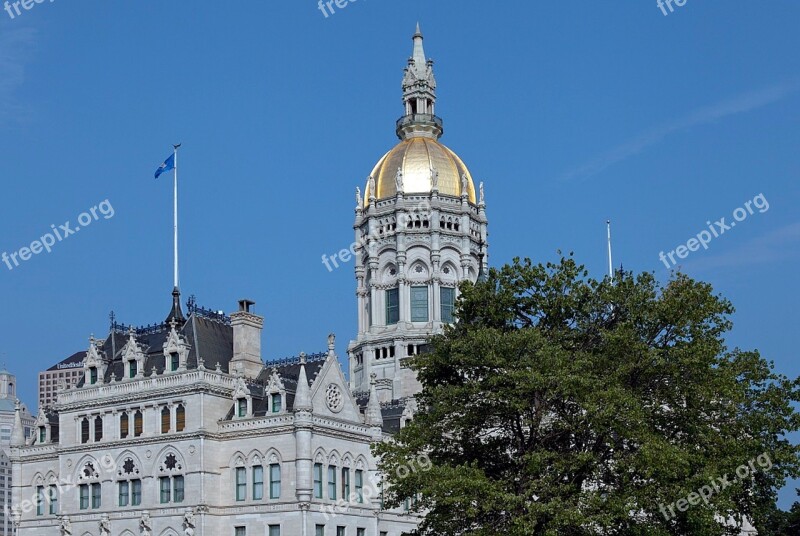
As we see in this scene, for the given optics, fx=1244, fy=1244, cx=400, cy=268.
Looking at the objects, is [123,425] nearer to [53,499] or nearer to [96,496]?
[96,496]

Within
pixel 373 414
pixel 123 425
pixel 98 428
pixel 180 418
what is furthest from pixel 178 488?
pixel 373 414

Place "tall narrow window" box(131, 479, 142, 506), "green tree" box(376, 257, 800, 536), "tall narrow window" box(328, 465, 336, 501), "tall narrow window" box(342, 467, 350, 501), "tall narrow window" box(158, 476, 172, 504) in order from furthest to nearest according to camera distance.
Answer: "tall narrow window" box(342, 467, 350, 501) → "tall narrow window" box(131, 479, 142, 506) → "tall narrow window" box(328, 465, 336, 501) → "tall narrow window" box(158, 476, 172, 504) → "green tree" box(376, 257, 800, 536)

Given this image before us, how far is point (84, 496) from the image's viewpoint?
83375 mm

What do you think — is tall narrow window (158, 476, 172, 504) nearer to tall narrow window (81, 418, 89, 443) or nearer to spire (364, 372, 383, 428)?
tall narrow window (81, 418, 89, 443)

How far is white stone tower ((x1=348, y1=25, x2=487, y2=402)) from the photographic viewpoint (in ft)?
401

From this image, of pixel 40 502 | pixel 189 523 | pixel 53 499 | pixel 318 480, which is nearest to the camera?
pixel 189 523

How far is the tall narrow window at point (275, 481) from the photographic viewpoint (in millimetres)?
77688

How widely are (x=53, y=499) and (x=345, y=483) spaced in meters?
21.7

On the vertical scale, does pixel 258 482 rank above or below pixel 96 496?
above

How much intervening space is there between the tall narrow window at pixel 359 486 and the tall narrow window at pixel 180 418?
11925mm

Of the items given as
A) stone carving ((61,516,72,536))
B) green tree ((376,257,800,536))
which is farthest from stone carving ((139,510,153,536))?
green tree ((376,257,800,536))

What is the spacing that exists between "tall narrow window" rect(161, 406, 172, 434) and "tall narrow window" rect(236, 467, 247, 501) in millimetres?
5420

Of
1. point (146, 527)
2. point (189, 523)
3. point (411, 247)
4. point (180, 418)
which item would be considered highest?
point (411, 247)

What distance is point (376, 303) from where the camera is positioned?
4906 inches
